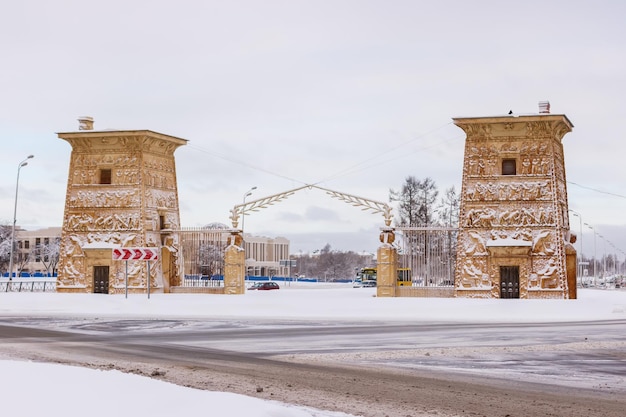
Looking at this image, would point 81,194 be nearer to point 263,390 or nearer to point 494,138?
point 494,138

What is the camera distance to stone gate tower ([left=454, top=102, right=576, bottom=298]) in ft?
128

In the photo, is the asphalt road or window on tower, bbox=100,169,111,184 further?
window on tower, bbox=100,169,111,184

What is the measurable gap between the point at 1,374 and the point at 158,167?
34566 mm

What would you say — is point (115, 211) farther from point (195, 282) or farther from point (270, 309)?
point (270, 309)

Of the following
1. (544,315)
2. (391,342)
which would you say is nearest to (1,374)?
(391,342)

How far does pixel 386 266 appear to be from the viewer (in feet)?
134

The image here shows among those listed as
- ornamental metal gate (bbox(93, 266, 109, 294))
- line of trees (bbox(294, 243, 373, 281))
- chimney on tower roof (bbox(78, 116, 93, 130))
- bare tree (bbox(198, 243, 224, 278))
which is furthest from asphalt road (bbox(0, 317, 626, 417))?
line of trees (bbox(294, 243, 373, 281))

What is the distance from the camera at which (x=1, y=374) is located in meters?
10.8

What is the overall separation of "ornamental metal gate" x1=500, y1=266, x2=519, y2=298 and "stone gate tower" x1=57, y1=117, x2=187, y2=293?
56.5ft

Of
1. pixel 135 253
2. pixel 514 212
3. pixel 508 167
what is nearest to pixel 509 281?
pixel 514 212

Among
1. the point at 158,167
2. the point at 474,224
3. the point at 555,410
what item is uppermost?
the point at 158,167

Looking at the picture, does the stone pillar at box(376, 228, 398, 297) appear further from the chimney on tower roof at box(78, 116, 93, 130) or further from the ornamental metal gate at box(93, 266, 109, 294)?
the chimney on tower roof at box(78, 116, 93, 130)

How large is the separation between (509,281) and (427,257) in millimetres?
4036

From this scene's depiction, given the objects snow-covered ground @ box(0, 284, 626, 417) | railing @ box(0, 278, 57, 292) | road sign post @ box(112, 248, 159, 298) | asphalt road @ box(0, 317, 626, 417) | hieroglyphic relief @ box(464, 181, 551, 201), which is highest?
hieroglyphic relief @ box(464, 181, 551, 201)
